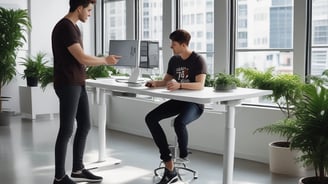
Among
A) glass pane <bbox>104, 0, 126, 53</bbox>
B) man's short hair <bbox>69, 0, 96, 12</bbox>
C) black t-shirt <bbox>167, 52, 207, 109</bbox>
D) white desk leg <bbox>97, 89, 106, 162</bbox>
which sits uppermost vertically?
glass pane <bbox>104, 0, 126, 53</bbox>

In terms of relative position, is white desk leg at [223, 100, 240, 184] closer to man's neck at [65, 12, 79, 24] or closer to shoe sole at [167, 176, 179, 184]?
shoe sole at [167, 176, 179, 184]

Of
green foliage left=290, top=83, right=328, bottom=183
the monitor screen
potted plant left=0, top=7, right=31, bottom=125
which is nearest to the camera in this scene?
green foliage left=290, top=83, right=328, bottom=183

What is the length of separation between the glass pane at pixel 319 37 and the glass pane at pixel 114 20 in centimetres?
371

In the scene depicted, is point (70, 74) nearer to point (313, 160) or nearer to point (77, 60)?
point (77, 60)

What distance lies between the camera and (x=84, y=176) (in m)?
3.85

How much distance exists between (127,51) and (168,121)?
Result: 69.5 inches

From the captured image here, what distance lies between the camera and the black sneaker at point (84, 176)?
384cm

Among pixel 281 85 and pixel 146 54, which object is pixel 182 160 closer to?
pixel 146 54

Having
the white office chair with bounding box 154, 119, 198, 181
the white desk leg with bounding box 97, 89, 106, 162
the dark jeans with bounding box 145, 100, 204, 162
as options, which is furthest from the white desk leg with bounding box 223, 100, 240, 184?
the white desk leg with bounding box 97, 89, 106, 162

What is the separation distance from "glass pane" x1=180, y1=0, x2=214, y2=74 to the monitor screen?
1783 mm

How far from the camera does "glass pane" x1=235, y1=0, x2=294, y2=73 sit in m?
4.88

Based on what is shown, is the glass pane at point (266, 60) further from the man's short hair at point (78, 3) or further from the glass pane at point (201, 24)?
the man's short hair at point (78, 3)

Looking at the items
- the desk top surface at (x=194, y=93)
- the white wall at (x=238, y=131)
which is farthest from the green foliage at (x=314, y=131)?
the white wall at (x=238, y=131)

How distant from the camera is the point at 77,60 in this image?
342cm
